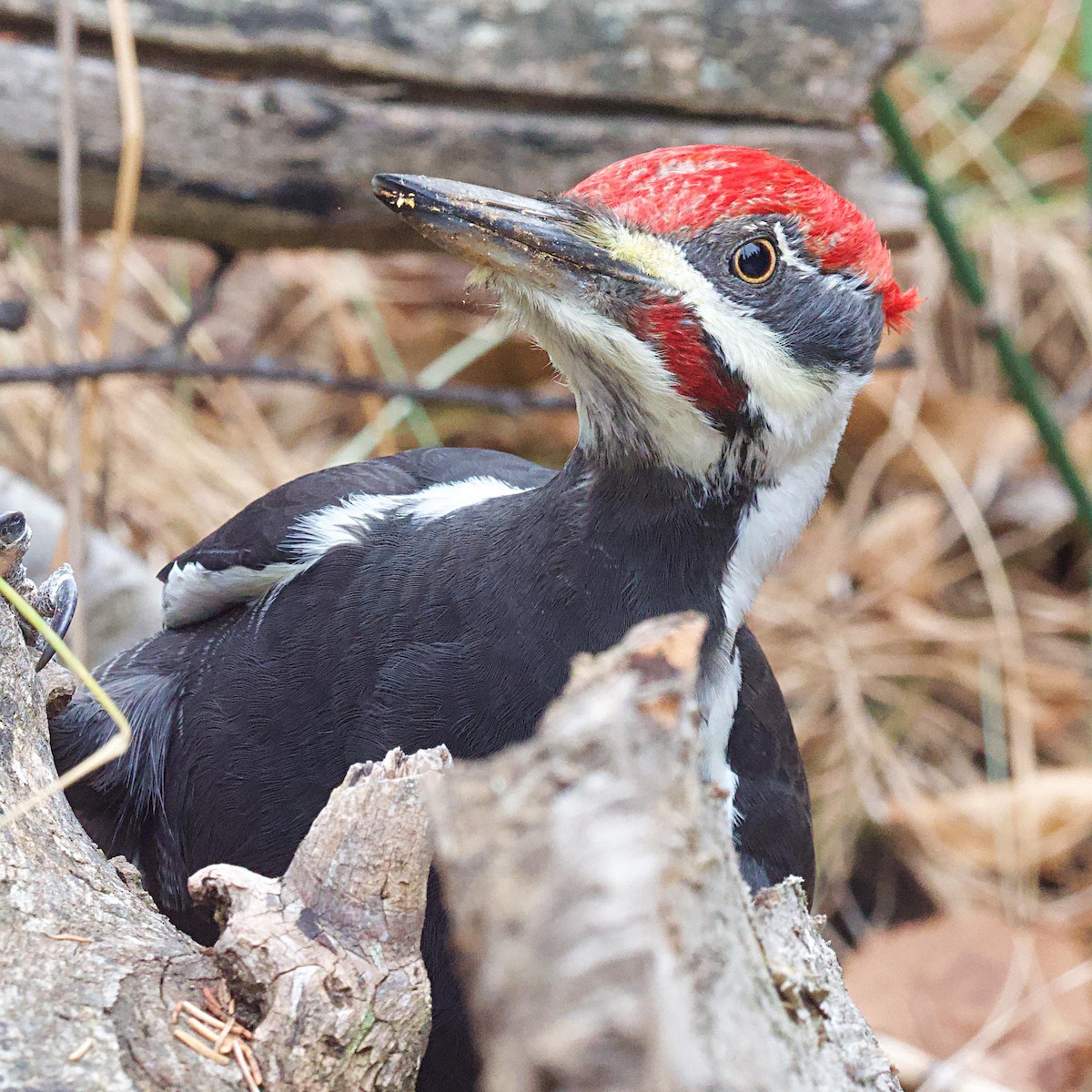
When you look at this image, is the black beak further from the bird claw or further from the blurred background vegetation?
the blurred background vegetation

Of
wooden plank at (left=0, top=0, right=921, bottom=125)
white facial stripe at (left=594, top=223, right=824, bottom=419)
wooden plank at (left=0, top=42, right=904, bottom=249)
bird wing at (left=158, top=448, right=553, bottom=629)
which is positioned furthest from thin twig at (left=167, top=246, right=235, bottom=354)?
white facial stripe at (left=594, top=223, right=824, bottom=419)

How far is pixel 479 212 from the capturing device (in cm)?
147

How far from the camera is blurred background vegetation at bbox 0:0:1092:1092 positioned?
10.2 ft

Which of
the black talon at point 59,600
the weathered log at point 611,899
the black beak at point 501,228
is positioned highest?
the black beak at point 501,228

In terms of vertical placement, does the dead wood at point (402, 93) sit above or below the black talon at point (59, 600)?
above

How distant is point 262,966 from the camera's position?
1139 millimetres

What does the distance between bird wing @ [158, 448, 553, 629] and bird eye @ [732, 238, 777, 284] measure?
60 cm

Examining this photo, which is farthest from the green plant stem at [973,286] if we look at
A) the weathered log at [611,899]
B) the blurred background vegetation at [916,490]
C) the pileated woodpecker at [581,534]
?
the weathered log at [611,899]

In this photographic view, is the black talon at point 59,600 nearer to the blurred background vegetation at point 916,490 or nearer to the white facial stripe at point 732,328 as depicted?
the white facial stripe at point 732,328

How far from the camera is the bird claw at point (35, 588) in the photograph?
4.92 ft

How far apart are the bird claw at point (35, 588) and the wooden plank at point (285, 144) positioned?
1.06 meters

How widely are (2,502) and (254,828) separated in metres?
1.34

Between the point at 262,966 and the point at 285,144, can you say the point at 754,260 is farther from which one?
the point at 285,144

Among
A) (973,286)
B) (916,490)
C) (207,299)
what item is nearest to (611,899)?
(207,299)
